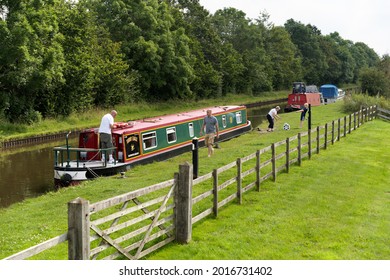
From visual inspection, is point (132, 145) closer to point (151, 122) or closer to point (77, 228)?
point (151, 122)

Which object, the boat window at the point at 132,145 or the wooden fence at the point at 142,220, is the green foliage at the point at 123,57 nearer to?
the boat window at the point at 132,145

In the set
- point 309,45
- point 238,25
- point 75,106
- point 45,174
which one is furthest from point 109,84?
point 309,45

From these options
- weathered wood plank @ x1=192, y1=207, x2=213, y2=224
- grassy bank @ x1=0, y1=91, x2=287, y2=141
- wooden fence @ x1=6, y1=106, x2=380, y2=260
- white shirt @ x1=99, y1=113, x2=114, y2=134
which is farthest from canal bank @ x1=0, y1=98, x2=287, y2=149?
weathered wood plank @ x1=192, y1=207, x2=213, y2=224

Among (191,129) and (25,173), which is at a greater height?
(191,129)

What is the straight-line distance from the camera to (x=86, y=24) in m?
31.8

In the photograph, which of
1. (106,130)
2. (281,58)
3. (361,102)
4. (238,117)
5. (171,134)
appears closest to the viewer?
(106,130)

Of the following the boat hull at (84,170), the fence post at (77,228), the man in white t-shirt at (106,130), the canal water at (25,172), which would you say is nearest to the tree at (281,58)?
the canal water at (25,172)

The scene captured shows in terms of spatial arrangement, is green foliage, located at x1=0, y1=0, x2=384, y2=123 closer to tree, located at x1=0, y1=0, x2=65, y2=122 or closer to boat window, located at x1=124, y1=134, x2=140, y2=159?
tree, located at x1=0, y1=0, x2=65, y2=122

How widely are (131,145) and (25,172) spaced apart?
4389 millimetres

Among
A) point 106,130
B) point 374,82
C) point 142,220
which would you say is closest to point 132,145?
point 106,130

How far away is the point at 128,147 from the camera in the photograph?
16.0m

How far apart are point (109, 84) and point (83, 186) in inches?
894

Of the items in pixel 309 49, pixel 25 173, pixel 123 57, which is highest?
pixel 309 49
